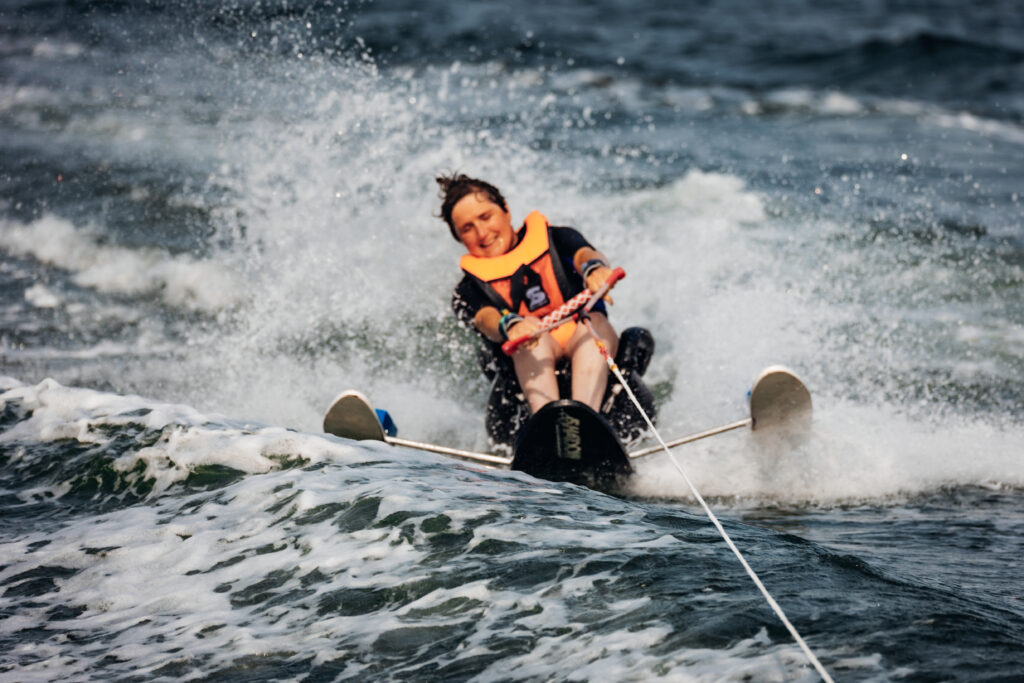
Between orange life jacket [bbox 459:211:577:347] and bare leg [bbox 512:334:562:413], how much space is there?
0.48ft

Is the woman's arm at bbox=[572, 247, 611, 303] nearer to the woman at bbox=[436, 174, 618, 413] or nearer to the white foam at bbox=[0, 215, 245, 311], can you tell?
the woman at bbox=[436, 174, 618, 413]

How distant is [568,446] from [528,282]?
899 millimetres

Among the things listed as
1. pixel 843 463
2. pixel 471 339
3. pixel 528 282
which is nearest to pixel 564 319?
pixel 528 282

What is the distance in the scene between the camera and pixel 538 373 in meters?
4.29

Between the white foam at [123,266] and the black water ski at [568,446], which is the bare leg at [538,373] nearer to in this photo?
the black water ski at [568,446]

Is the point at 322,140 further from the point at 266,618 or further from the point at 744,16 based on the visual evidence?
the point at 744,16

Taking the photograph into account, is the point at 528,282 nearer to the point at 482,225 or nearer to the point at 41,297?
the point at 482,225

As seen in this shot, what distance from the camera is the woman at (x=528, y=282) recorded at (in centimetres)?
429

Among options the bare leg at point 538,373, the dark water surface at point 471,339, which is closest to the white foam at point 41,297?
the dark water surface at point 471,339

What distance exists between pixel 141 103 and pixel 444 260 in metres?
5.60

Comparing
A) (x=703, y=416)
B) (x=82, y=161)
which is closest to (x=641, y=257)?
(x=703, y=416)

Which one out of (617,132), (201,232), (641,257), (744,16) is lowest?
(641,257)

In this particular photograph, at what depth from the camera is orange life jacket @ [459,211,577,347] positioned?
446 centimetres

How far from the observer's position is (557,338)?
448 cm
